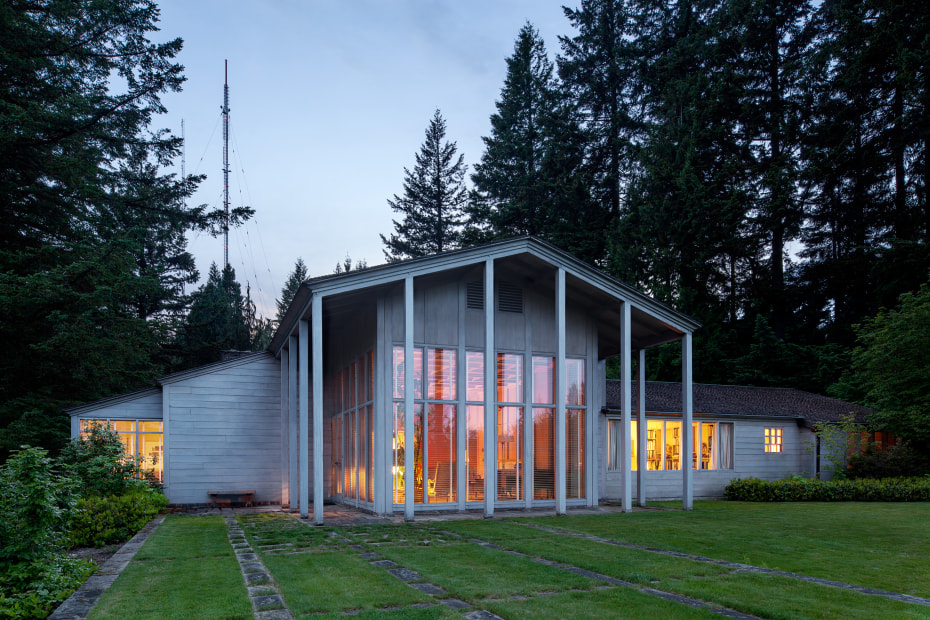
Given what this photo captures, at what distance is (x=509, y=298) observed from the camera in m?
13.8

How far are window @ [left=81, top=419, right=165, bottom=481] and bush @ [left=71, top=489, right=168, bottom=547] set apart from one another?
4.66 meters

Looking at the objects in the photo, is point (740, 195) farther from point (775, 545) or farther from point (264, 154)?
point (264, 154)

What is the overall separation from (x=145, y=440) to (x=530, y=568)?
464 inches

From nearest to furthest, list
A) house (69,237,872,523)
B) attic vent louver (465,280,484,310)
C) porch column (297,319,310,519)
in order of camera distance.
Answer: 1. porch column (297,319,310,519)
2. house (69,237,872,523)
3. attic vent louver (465,280,484,310)

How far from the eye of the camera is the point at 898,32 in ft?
78.9

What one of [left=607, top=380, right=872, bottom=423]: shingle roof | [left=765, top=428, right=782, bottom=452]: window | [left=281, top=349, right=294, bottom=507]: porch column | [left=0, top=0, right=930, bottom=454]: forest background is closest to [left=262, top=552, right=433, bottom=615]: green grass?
[left=281, top=349, right=294, bottom=507]: porch column

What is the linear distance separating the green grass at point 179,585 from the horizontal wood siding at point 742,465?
430 inches

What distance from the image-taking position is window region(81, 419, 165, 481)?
14633mm

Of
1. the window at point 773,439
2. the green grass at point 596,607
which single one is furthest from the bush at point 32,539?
the window at point 773,439

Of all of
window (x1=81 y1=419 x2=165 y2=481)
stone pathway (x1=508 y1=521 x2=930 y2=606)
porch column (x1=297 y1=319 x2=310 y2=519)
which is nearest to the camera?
stone pathway (x1=508 y1=521 x2=930 y2=606)

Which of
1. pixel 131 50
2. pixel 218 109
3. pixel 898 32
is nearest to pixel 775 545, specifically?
pixel 131 50

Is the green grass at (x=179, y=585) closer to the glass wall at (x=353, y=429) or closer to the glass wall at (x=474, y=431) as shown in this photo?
the glass wall at (x=353, y=429)

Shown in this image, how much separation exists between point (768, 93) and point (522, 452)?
76.1 feet

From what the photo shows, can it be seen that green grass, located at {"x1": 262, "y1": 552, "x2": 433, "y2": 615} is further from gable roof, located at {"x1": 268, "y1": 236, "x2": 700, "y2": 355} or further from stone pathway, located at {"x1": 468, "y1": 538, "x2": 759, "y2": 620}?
gable roof, located at {"x1": 268, "y1": 236, "x2": 700, "y2": 355}
